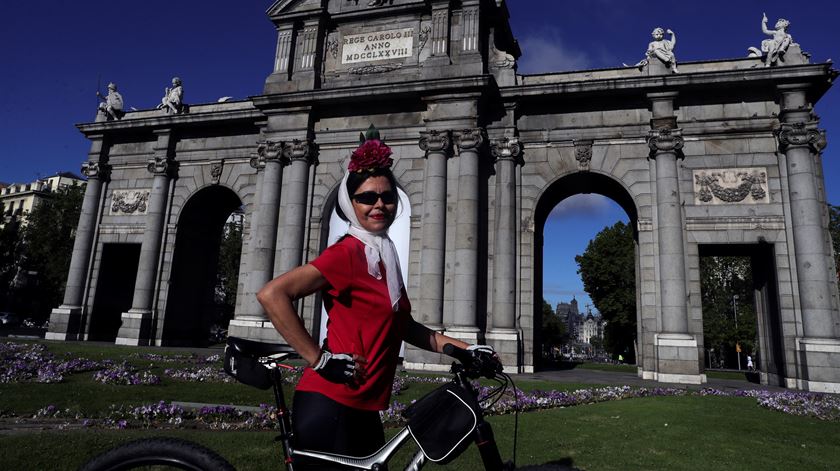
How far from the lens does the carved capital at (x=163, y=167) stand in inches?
992

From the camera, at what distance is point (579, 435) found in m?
7.89

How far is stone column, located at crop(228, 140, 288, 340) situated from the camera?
826 inches

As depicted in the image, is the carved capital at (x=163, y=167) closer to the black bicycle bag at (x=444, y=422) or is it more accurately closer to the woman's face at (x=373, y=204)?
the woman's face at (x=373, y=204)

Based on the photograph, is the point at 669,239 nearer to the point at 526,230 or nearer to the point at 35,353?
the point at 526,230

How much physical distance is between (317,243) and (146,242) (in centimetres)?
936

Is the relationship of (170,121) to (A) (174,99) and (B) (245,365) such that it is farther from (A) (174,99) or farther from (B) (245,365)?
(B) (245,365)

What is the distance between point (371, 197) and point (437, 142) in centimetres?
1670

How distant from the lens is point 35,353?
53.2 feet

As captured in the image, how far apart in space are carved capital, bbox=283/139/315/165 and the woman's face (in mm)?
19049

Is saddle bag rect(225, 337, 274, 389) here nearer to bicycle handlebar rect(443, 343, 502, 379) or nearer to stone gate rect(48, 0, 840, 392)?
bicycle handlebar rect(443, 343, 502, 379)

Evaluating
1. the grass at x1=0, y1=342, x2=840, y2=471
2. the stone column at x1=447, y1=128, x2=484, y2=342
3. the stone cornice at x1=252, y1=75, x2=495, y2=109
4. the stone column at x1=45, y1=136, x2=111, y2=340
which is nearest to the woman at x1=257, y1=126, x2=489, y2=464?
the grass at x1=0, y1=342, x2=840, y2=471


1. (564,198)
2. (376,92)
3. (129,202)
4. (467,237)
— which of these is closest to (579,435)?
(467,237)

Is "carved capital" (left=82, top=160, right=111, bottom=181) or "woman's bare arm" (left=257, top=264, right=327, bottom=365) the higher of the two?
"carved capital" (left=82, top=160, right=111, bottom=181)

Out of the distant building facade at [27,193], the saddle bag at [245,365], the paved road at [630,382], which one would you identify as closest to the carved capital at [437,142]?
the paved road at [630,382]
